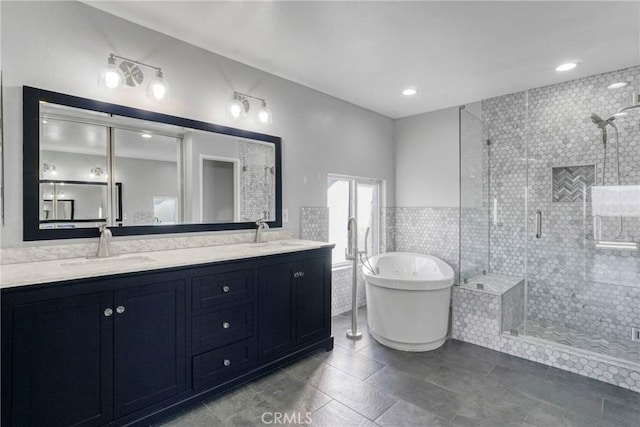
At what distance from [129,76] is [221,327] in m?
1.87

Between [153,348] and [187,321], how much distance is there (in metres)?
0.23

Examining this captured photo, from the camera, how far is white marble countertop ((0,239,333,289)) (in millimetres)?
1492

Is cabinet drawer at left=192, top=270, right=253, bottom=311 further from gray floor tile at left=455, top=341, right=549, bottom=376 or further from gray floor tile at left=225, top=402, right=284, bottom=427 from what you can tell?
gray floor tile at left=455, top=341, right=549, bottom=376

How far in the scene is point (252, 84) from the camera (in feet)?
9.73

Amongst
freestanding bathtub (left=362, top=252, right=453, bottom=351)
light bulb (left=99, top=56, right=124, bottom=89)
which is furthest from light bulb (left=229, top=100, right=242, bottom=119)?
freestanding bathtub (left=362, top=252, right=453, bottom=351)

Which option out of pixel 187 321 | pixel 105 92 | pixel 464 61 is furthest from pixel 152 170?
pixel 464 61

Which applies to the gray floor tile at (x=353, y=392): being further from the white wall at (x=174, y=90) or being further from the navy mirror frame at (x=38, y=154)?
the navy mirror frame at (x=38, y=154)

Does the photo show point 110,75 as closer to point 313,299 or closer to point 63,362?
point 63,362

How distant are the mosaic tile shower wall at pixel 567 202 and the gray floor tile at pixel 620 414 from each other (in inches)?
38.1

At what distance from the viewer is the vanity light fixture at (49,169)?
192 centimetres

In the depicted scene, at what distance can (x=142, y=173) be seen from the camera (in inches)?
91.5

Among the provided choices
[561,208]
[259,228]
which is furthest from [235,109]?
[561,208]

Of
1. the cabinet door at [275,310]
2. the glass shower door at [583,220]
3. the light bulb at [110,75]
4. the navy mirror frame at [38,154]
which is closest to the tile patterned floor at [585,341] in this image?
the glass shower door at [583,220]

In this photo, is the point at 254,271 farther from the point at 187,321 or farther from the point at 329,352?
the point at 329,352
